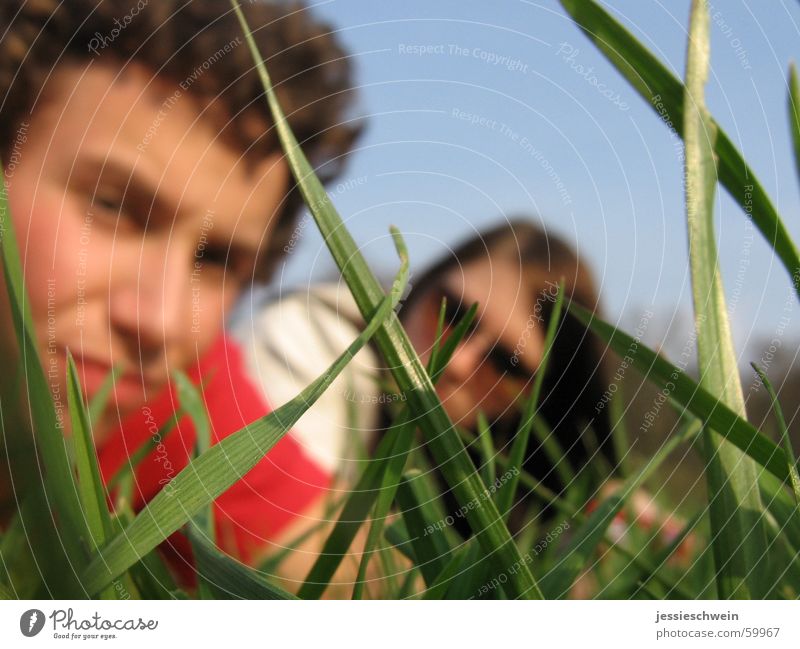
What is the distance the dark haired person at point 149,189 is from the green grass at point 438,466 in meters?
0.16

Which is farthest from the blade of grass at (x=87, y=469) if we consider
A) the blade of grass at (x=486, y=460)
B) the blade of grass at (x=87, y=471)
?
the blade of grass at (x=486, y=460)

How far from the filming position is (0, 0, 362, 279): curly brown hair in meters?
0.38

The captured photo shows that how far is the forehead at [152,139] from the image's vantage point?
46 centimetres

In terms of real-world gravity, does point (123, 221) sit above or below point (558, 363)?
above

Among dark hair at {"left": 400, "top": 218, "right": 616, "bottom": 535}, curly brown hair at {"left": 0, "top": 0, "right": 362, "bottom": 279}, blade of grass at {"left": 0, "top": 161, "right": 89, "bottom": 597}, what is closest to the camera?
blade of grass at {"left": 0, "top": 161, "right": 89, "bottom": 597}

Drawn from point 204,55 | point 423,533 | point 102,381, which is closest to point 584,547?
point 423,533

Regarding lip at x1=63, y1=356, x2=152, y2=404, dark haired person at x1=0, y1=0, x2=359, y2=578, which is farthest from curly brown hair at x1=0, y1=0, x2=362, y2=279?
lip at x1=63, y1=356, x2=152, y2=404

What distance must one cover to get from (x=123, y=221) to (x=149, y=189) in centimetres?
3

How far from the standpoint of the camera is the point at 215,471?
0.53ft

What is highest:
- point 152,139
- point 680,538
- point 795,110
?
point 152,139

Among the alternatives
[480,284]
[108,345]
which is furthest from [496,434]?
[108,345]

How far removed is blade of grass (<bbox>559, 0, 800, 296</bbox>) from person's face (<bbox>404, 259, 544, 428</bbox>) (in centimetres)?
34

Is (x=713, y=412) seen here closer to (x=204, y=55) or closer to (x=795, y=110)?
(x=795, y=110)

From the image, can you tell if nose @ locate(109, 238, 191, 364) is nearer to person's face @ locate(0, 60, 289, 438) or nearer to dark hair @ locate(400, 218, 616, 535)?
person's face @ locate(0, 60, 289, 438)
